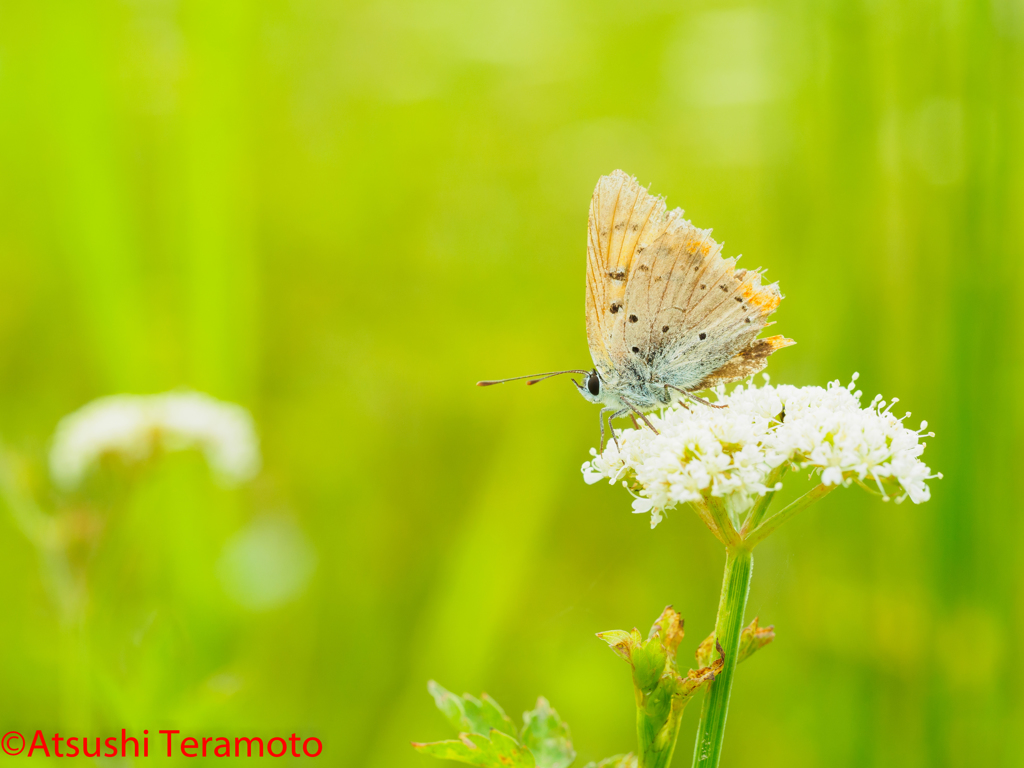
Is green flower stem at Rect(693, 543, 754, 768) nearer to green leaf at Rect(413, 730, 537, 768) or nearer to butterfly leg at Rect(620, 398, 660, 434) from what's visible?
green leaf at Rect(413, 730, 537, 768)

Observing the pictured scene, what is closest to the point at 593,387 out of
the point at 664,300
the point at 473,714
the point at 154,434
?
the point at 664,300

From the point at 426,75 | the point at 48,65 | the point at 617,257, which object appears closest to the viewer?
the point at 617,257

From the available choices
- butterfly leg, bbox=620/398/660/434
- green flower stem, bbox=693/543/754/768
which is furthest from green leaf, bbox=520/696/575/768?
butterfly leg, bbox=620/398/660/434

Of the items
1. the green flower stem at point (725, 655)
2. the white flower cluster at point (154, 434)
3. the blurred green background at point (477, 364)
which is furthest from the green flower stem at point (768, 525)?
the white flower cluster at point (154, 434)

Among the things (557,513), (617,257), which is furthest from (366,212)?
(617,257)

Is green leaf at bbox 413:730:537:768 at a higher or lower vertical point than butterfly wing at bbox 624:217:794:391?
lower

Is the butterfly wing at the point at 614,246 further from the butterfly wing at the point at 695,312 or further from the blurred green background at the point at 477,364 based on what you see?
the blurred green background at the point at 477,364

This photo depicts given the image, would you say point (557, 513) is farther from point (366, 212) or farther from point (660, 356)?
point (366, 212)
